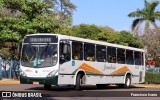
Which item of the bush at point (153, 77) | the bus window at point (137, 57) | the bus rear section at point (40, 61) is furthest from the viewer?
the bush at point (153, 77)

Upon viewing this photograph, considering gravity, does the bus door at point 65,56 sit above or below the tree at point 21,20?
below

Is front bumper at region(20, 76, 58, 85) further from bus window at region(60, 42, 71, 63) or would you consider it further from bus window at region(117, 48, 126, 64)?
bus window at region(117, 48, 126, 64)

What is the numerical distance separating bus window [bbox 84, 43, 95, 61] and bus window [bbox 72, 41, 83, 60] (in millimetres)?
471

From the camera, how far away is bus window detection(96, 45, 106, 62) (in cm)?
2552

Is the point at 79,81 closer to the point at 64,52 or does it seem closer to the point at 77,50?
the point at 77,50

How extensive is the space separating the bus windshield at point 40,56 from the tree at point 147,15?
42.0 metres

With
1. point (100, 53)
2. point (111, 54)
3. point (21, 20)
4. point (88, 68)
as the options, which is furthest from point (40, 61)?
point (21, 20)

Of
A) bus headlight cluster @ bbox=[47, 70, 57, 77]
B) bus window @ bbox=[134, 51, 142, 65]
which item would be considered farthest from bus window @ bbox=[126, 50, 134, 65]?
bus headlight cluster @ bbox=[47, 70, 57, 77]

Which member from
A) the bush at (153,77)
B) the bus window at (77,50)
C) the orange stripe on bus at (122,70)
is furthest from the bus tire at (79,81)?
the bush at (153,77)

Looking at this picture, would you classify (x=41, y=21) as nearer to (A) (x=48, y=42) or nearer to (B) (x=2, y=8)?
(B) (x=2, y=8)

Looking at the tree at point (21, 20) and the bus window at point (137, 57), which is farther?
the tree at point (21, 20)

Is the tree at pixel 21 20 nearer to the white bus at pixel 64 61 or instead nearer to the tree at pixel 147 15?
the white bus at pixel 64 61

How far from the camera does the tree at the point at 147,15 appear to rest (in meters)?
63.2

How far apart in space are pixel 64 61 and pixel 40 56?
1.30 meters
